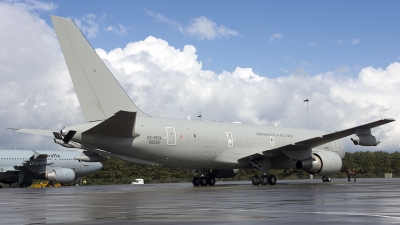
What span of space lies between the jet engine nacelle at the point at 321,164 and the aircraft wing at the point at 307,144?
45cm

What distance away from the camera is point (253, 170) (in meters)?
91.5

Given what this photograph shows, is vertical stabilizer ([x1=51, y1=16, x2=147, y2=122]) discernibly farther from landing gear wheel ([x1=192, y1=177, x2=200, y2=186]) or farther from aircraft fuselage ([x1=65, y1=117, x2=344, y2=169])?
landing gear wheel ([x1=192, y1=177, x2=200, y2=186])

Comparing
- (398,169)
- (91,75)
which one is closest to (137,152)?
(91,75)

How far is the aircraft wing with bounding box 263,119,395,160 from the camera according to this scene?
3053 centimetres

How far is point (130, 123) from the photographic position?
2539 centimetres

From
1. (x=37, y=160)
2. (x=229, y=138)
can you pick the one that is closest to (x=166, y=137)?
(x=229, y=138)

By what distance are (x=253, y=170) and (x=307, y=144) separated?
60.2 meters

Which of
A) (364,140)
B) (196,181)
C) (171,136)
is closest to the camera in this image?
(171,136)

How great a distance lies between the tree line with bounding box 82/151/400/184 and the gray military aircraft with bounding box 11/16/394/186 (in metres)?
38.8

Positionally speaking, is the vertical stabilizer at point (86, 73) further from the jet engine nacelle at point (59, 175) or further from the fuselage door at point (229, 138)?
the jet engine nacelle at point (59, 175)

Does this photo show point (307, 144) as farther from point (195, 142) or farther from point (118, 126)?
point (118, 126)

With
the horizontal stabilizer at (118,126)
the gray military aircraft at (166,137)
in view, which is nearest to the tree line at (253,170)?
the gray military aircraft at (166,137)

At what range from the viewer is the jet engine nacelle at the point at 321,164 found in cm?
3294

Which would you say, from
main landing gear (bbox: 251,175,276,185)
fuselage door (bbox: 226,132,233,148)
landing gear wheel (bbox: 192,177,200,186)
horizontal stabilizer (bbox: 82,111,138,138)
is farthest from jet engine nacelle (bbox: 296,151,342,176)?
horizontal stabilizer (bbox: 82,111,138,138)
